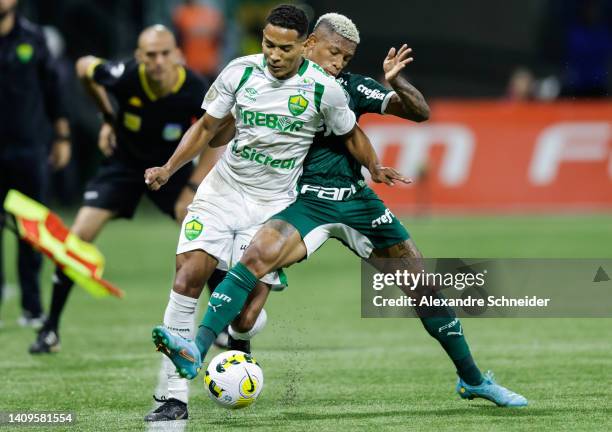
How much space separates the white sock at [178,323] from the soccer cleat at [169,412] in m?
0.03

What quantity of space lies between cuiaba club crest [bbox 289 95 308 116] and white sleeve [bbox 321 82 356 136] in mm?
101

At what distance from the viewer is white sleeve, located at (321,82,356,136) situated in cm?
746

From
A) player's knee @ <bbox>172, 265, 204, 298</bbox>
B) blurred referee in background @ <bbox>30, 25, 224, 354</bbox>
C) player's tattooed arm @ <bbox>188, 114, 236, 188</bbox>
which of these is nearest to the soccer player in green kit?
player's knee @ <bbox>172, 265, 204, 298</bbox>

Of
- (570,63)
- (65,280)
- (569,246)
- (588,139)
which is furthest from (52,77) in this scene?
(570,63)

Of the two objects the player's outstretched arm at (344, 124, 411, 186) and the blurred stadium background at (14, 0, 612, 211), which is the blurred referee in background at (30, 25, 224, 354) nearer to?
the player's outstretched arm at (344, 124, 411, 186)

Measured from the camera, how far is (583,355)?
9.55m

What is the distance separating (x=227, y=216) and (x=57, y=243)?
2.43 metres

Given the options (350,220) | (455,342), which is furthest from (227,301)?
(455,342)

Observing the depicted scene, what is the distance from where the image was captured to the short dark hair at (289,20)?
24.0ft

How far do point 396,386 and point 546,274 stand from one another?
1.20 meters

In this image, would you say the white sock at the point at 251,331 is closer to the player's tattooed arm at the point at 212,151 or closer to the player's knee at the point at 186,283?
the player's knee at the point at 186,283

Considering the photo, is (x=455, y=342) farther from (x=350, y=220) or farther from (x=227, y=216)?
(x=227, y=216)

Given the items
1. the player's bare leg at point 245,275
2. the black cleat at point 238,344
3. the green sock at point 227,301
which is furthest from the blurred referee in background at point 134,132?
the green sock at point 227,301

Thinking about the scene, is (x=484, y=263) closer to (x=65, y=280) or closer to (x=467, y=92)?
(x=65, y=280)
